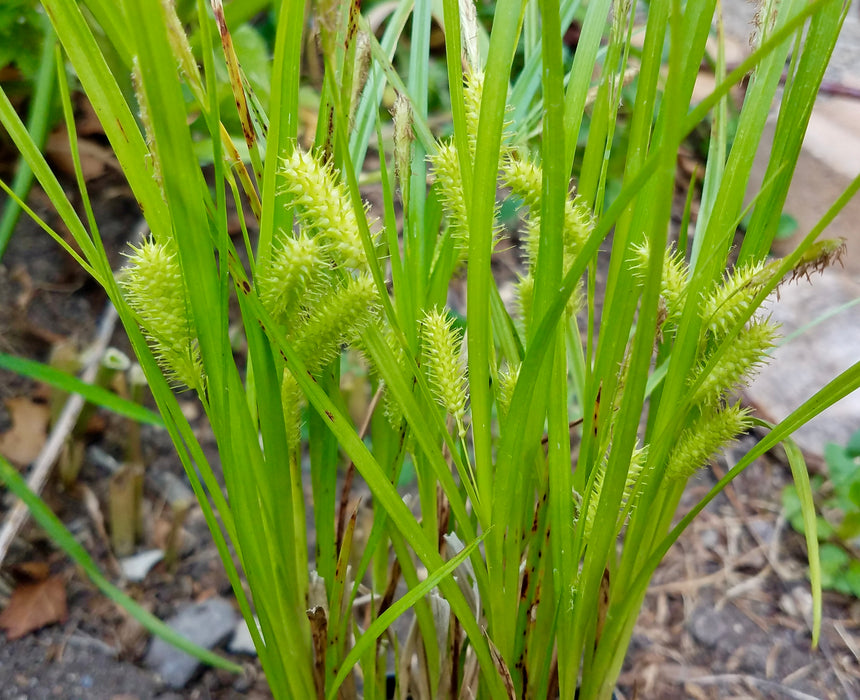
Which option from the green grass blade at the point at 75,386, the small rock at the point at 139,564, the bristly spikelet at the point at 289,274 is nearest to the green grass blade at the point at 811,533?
the bristly spikelet at the point at 289,274

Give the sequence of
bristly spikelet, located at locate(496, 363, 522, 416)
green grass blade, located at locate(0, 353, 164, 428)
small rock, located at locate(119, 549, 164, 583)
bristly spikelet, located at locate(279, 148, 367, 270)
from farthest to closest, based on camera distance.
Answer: small rock, located at locate(119, 549, 164, 583), green grass blade, located at locate(0, 353, 164, 428), bristly spikelet, located at locate(496, 363, 522, 416), bristly spikelet, located at locate(279, 148, 367, 270)

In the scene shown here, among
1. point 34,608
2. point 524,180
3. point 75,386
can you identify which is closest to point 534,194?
point 524,180

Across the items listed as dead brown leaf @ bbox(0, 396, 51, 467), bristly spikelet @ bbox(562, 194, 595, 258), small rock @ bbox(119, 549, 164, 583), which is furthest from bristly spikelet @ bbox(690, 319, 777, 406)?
dead brown leaf @ bbox(0, 396, 51, 467)

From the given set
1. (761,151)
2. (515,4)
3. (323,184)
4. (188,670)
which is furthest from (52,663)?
(761,151)

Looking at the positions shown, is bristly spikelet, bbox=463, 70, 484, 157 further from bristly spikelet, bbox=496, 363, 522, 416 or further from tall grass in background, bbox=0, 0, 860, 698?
bristly spikelet, bbox=496, 363, 522, 416

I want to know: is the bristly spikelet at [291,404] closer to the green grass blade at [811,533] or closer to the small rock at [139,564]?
the green grass blade at [811,533]
